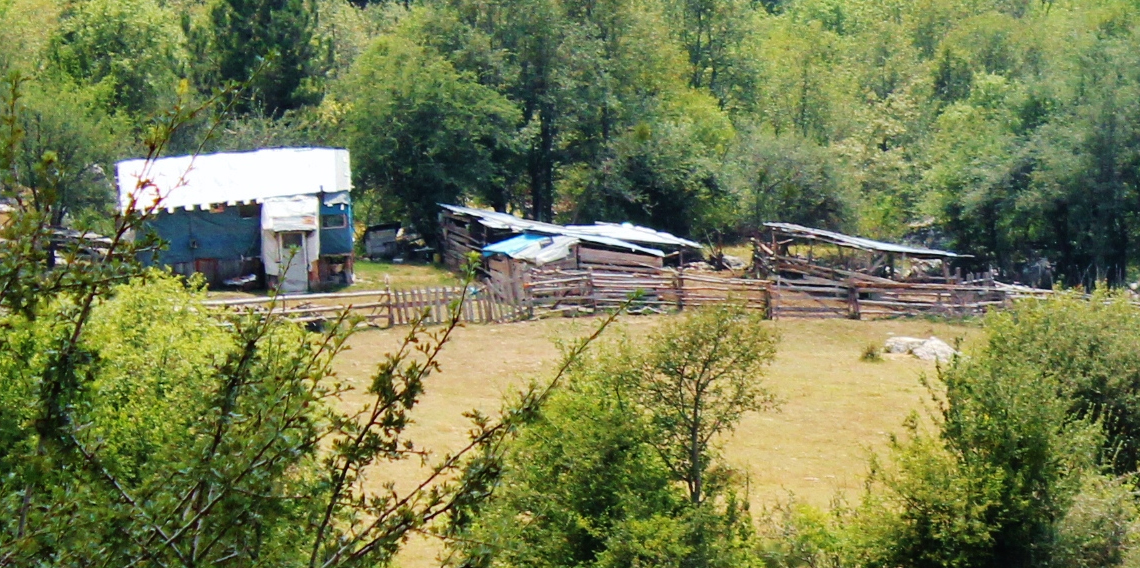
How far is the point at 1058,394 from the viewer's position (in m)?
15.9

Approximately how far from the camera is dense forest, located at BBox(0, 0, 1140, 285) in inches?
1371

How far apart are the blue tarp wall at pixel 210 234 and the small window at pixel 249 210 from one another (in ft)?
0.26

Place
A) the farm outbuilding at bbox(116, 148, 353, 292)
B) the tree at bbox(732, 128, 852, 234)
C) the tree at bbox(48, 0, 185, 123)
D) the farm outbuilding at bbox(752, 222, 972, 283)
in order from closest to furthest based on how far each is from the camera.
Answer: the farm outbuilding at bbox(116, 148, 353, 292), the farm outbuilding at bbox(752, 222, 972, 283), the tree at bbox(48, 0, 185, 123), the tree at bbox(732, 128, 852, 234)

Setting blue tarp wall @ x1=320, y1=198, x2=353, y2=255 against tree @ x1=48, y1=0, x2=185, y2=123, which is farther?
tree @ x1=48, y1=0, x2=185, y2=123

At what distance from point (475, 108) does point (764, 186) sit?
10735mm

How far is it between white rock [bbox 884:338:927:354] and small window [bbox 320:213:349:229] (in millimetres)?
14324

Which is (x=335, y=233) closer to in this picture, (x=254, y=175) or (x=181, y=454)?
(x=254, y=175)

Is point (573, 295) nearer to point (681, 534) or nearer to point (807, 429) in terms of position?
point (807, 429)

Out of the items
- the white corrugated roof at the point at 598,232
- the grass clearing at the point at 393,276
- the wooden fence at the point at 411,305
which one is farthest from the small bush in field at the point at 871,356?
the grass clearing at the point at 393,276

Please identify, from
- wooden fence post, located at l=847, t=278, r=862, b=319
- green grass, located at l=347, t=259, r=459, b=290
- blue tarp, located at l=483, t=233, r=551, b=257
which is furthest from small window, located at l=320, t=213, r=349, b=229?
wooden fence post, located at l=847, t=278, r=862, b=319

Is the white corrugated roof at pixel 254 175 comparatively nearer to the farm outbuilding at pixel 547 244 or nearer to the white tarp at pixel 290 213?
the white tarp at pixel 290 213

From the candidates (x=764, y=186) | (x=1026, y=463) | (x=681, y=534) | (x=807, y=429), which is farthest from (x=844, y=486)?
(x=764, y=186)

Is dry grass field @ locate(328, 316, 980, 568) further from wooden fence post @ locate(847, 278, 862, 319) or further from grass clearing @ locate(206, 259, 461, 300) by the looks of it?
grass clearing @ locate(206, 259, 461, 300)

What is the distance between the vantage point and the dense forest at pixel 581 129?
34.8 meters
